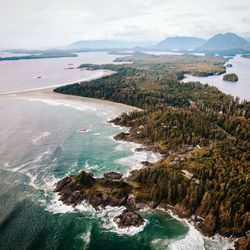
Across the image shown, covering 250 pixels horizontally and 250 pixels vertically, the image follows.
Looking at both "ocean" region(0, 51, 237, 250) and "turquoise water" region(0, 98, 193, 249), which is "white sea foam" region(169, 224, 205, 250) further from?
"turquoise water" region(0, 98, 193, 249)

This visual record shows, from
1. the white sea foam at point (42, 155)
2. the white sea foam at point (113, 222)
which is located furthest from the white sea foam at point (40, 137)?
the white sea foam at point (113, 222)

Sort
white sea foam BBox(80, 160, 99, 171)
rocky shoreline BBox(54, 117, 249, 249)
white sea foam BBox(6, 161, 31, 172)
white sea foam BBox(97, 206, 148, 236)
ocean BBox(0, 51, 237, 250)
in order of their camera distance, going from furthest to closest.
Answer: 1. white sea foam BBox(80, 160, 99, 171)
2. white sea foam BBox(6, 161, 31, 172)
3. rocky shoreline BBox(54, 117, 249, 249)
4. white sea foam BBox(97, 206, 148, 236)
5. ocean BBox(0, 51, 237, 250)

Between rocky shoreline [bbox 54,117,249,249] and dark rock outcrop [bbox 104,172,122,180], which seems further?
dark rock outcrop [bbox 104,172,122,180]

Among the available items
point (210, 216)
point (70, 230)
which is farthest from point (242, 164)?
point (70, 230)

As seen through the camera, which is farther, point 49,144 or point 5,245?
point 49,144

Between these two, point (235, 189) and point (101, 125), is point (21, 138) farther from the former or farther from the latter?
point (235, 189)

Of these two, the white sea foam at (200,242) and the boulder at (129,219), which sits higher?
the boulder at (129,219)

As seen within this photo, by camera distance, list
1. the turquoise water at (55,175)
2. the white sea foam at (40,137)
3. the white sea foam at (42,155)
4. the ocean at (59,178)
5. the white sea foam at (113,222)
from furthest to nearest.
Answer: the white sea foam at (40,137)
the white sea foam at (42,155)
the white sea foam at (113,222)
the turquoise water at (55,175)
the ocean at (59,178)

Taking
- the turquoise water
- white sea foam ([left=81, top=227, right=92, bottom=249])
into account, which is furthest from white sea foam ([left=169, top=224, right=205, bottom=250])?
white sea foam ([left=81, top=227, right=92, bottom=249])

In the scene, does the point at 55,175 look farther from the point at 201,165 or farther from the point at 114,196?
the point at 201,165

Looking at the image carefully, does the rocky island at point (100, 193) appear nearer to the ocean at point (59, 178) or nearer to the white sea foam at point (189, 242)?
the ocean at point (59, 178)

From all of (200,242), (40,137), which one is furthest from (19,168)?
(200,242)
